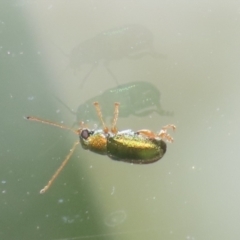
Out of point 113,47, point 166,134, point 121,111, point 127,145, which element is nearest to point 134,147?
point 127,145

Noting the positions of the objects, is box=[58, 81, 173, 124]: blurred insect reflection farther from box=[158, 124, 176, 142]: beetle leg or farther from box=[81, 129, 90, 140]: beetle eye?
box=[81, 129, 90, 140]: beetle eye

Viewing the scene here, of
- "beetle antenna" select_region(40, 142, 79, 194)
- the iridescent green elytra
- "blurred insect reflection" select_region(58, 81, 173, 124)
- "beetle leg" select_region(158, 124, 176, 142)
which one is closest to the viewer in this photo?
the iridescent green elytra

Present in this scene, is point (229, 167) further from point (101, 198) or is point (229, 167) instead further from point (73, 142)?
point (73, 142)

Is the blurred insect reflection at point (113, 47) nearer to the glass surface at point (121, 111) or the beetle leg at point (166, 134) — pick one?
the glass surface at point (121, 111)

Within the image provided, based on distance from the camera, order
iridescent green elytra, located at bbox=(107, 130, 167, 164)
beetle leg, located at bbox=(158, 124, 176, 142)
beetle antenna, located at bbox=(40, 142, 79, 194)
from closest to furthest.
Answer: iridescent green elytra, located at bbox=(107, 130, 167, 164) → beetle leg, located at bbox=(158, 124, 176, 142) → beetle antenna, located at bbox=(40, 142, 79, 194)

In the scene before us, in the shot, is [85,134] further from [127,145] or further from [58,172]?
[58,172]

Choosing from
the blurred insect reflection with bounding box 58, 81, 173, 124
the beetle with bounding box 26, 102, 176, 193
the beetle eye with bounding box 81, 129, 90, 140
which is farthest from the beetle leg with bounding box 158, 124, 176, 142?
the beetle eye with bounding box 81, 129, 90, 140

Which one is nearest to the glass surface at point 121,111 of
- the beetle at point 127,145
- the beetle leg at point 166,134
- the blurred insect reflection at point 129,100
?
the blurred insect reflection at point 129,100
